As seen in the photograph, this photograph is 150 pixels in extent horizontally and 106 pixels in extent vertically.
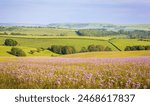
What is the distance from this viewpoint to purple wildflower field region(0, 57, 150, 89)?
857 centimetres

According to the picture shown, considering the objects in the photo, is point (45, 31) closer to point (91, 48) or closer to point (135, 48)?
point (91, 48)

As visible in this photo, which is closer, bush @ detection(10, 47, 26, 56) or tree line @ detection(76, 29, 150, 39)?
bush @ detection(10, 47, 26, 56)

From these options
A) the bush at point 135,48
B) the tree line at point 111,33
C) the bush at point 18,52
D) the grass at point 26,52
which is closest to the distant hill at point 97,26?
the tree line at point 111,33

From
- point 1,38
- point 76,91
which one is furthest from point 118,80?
point 1,38

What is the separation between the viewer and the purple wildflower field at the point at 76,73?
337 inches

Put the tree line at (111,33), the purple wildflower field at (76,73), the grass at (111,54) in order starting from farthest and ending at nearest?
the tree line at (111,33) < the grass at (111,54) < the purple wildflower field at (76,73)

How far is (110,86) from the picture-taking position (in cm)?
851

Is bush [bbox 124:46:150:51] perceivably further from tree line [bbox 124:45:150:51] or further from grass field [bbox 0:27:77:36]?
grass field [bbox 0:27:77:36]

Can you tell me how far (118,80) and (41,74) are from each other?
4.21 feet

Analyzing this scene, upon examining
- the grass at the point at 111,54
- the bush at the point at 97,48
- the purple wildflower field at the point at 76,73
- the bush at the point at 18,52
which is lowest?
the purple wildflower field at the point at 76,73

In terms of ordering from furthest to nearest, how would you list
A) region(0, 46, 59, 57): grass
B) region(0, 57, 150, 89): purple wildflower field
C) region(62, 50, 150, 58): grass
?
1. region(62, 50, 150, 58): grass
2. region(0, 46, 59, 57): grass
3. region(0, 57, 150, 89): purple wildflower field

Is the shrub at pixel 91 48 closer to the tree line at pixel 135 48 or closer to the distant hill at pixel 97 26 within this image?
the distant hill at pixel 97 26

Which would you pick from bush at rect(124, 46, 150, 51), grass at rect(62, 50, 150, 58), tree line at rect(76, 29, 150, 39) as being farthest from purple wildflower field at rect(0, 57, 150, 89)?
tree line at rect(76, 29, 150, 39)

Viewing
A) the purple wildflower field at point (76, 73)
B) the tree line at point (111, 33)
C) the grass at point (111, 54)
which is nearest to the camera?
the purple wildflower field at point (76, 73)
